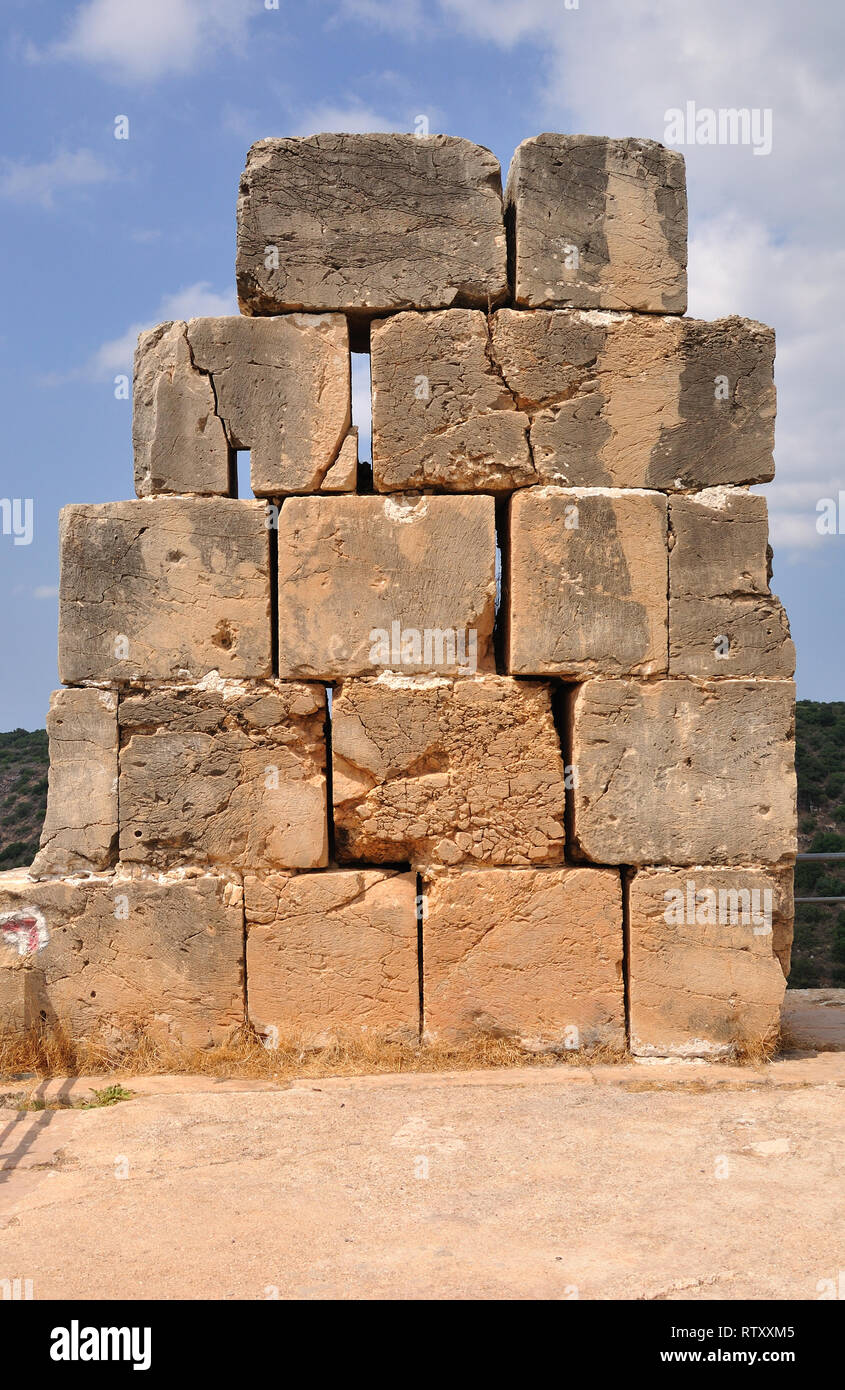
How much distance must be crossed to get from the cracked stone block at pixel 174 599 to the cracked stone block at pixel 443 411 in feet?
2.43

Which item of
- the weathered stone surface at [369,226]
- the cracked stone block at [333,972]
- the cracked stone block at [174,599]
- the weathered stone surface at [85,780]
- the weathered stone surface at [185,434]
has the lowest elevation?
the cracked stone block at [333,972]

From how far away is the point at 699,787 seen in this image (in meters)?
5.23

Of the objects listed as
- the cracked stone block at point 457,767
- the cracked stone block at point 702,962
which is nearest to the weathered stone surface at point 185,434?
the cracked stone block at point 457,767

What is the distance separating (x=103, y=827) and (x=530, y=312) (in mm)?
3263

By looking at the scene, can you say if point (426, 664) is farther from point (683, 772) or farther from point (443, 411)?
point (683, 772)

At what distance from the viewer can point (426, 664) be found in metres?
5.24

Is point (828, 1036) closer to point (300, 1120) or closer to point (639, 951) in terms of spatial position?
point (639, 951)

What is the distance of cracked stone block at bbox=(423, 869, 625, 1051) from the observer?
5.13 m

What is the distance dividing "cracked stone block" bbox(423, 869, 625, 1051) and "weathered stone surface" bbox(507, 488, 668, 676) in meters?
1.04

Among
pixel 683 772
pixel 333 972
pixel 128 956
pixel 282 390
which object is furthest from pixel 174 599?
pixel 683 772

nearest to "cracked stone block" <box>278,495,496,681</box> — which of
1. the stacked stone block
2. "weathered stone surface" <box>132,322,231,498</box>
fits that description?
the stacked stone block

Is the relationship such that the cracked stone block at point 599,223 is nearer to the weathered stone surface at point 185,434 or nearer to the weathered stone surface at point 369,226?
the weathered stone surface at point 369,226

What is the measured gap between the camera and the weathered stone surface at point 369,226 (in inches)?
210
